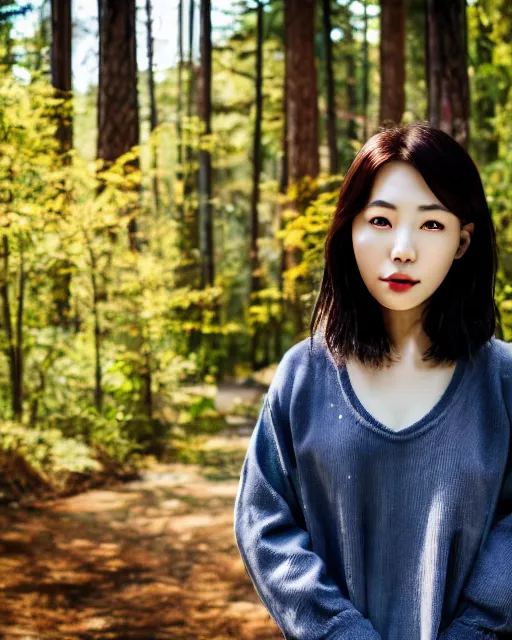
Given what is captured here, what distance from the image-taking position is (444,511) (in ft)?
4.20

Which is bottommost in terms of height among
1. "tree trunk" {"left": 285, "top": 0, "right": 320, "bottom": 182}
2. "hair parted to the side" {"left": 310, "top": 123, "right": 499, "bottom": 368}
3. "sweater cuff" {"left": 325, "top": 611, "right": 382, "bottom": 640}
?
"sweater cuff" {"left": 325, "top": 611, "right": 382, "bottom": 640}

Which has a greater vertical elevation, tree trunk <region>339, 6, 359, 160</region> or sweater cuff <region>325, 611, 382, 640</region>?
tree trunk <region>339, 6, 359, 160</region>

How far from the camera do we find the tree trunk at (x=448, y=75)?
16.3ft

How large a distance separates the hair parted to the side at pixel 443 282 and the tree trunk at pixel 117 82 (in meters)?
2.70

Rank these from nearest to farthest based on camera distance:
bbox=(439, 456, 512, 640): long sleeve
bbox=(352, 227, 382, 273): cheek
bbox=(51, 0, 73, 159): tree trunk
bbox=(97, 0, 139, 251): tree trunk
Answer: bbox=(439, 456, 512, 640): long sleeve → bbox=(352, 227, 382, 273): cheek → bbox=(51, 0, 73, 159): tree trunk → bbox=(97, 0, 139, 251): tree trunk

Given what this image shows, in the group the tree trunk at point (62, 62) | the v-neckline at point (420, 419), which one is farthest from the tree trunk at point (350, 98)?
the v-neckline at point (420, 419)

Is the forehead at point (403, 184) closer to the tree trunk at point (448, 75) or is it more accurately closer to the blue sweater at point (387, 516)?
the blue sweater at point (387, 516)

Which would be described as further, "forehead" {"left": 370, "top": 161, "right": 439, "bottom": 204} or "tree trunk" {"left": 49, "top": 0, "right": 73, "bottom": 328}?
"tree trunk" {"left": 49, "top": 0, "right": 73, "bottom": 328}

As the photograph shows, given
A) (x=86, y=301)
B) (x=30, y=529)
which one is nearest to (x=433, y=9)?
(x=86, y=301)

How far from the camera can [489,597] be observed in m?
1.24

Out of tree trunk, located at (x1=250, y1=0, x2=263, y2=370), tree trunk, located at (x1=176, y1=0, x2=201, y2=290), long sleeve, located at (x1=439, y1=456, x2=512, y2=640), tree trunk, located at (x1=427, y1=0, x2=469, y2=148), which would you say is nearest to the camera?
long sleeve, located at (x1=439, y1=456, x2=512, y2=640)

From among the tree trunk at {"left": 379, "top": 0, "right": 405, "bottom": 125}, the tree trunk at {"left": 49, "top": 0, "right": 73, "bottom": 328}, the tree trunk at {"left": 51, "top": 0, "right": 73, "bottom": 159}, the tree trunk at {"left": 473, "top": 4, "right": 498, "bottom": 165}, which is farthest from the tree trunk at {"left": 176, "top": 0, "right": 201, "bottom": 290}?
the tree trunk at {"left": 51, "top": 0, "right": 73, "bottom": 159}

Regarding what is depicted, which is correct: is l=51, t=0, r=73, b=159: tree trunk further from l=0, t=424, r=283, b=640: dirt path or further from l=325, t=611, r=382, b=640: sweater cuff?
l=325, t=611, r=382, b=640: sweater cuff

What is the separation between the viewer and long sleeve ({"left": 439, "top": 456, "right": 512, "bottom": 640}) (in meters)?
1.23
